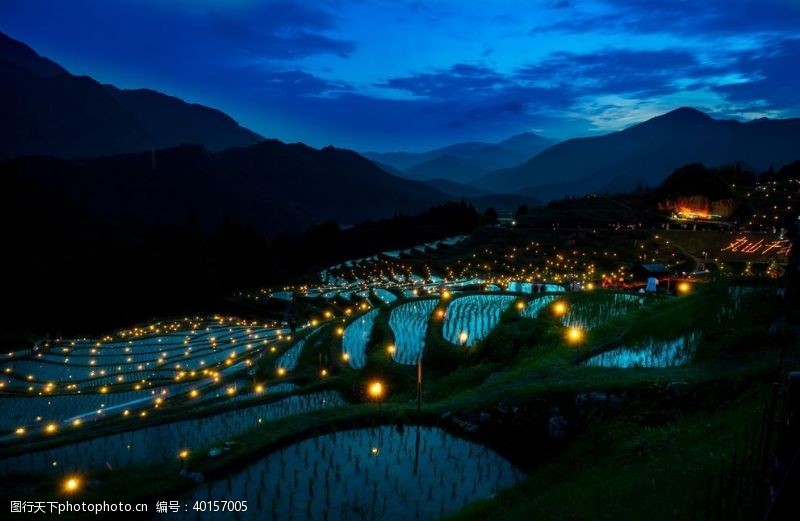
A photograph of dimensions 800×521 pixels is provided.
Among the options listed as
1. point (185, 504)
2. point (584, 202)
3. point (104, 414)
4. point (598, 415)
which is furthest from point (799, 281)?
point (584, 202)

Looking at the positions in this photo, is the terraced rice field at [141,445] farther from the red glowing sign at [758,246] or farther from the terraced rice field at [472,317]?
the red glowing sign at [758,246]

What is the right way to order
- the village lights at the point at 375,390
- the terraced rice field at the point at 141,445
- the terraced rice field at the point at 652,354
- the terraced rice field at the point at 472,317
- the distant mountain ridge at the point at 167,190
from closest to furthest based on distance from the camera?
the terraced rice field at the point at 141,445 → the terraced rice field at the point at 652,354 → the village lights at the point at 375,390 → the terraced rice field at the point at 472,317 → the distant mountain ridge at the point at 167,190

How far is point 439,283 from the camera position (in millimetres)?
48469

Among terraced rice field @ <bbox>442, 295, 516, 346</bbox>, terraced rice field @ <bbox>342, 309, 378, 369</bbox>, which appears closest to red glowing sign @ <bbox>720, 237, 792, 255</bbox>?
terraced rice field @ <bbox>442, 295, 516, 346</bbox>

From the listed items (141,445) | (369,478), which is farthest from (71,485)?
(369,478)

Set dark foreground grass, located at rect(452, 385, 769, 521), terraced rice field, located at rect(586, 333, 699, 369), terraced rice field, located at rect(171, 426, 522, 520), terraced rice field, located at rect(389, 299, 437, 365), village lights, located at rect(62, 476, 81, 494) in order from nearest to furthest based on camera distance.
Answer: dark foreground grass, located at rect(452, 385, 769, 521) < terraced rice field, located at rect(171, 426, 522, 520) < village lights, located at rect(62, 476, 81, 494) < terraced rice field, located at rect(586, 333, 699, 369) < terraced rice field, located at rect(389, 299, 437, 365)

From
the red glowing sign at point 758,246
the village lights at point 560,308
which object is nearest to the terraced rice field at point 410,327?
the village lights at point 560,308

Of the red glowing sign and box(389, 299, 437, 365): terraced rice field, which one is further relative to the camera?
the red glowing sign

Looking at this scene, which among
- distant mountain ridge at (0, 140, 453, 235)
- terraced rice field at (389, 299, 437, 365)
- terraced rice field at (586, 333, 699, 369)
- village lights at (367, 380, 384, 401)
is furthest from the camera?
distant mountain ridge at (0, 140, 453, 235)

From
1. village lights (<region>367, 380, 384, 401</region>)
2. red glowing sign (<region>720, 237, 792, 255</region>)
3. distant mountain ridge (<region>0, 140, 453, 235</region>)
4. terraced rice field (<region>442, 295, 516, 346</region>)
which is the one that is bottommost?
village lights (<region>367, 380, 384, 401</region>)

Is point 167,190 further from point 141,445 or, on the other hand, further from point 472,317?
point 141,445

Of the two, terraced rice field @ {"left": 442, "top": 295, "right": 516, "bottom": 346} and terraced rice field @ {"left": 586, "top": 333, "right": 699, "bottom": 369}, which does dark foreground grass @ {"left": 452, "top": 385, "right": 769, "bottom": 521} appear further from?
terraced rice field @ {"left": 442, "top": 295, "right": 516, "bottom": 346}

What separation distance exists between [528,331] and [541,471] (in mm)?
9682

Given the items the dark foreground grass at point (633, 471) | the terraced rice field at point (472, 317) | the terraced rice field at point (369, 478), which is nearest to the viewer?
the dark foreground grass at point (633, 471)
